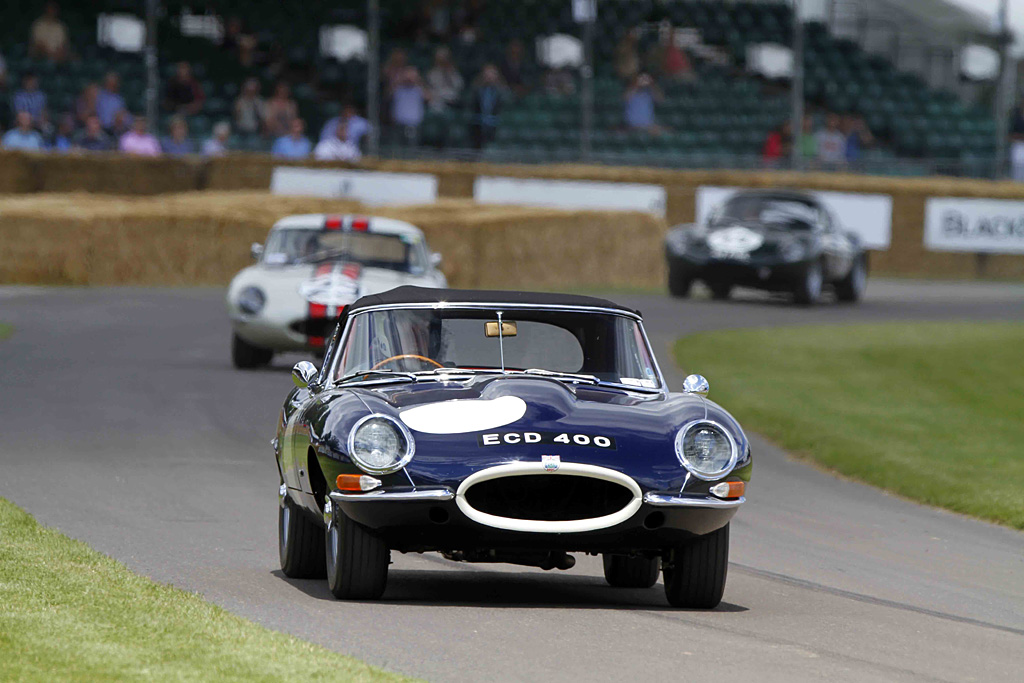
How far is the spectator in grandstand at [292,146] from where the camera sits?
98.1ft

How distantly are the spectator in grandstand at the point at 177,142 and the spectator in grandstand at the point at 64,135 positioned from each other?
1436 mm

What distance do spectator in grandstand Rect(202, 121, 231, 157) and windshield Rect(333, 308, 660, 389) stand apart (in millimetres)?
22676

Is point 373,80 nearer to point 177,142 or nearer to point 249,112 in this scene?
point 249,112

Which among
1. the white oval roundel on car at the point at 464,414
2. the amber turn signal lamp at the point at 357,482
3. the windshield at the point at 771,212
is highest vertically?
the white oval roundel on car at the point at 464,414

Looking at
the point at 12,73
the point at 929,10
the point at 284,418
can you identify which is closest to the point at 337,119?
the point at 12,73

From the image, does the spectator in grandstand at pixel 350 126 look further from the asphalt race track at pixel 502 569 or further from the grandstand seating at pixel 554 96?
the asphalt race track at pixel 502 569

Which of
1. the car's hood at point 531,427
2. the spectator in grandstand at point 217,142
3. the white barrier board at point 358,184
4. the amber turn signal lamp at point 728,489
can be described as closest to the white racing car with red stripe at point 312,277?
the car's hood at point 531,427

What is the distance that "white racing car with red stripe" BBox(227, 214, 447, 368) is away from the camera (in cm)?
1450

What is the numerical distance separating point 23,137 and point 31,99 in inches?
24.3

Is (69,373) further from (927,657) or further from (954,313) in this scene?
(954,313)

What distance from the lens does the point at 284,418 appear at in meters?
7.48

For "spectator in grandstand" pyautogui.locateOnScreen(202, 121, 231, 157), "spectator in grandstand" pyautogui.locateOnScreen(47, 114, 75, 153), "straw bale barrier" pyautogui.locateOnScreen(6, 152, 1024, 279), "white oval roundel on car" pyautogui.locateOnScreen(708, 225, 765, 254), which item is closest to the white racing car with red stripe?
"white oval roundel on car" pyautogui.locateOnScreen(708, 225, 765, 254)

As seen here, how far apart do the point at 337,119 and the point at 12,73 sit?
531cm

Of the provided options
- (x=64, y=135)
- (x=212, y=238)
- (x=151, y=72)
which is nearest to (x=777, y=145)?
(x=151, y=72)
